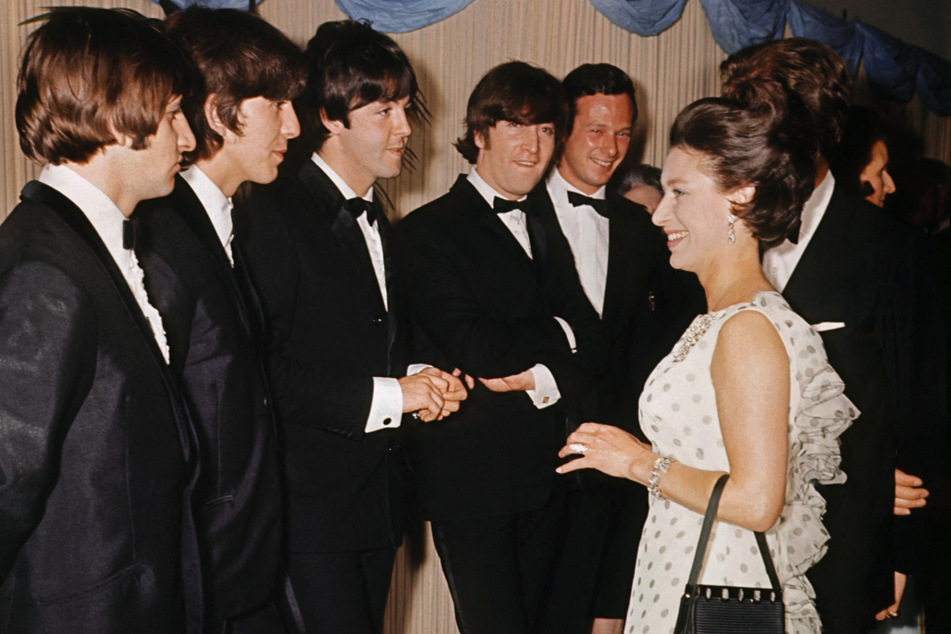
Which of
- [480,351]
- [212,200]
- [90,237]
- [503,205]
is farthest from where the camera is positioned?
[503,205]

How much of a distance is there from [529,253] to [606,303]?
0.38 meters

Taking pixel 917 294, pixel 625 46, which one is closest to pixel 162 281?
pixel 917 294

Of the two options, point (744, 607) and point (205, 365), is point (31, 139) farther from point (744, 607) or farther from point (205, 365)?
point (744, 607)

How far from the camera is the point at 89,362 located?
4.66 feet

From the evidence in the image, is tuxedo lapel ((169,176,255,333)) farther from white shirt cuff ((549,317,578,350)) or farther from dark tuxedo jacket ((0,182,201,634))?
white shirt cuff ((549,317,578,350))

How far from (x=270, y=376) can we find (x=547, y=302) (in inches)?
42.8

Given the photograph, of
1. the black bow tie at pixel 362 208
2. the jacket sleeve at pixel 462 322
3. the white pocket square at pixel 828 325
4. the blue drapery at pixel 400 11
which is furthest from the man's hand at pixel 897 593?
the blue drapery at pixel 400 11

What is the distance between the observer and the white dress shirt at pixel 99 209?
1533mm

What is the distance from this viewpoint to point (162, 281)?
1.76m

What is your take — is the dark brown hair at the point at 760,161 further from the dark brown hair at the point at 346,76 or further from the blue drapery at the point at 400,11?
the blue drapery at the point at 400,11

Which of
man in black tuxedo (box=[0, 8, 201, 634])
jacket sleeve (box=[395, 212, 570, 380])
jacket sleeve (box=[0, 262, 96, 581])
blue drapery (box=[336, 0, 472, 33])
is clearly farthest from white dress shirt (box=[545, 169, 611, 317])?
jacket sleeve (box=[0, 262, 96, 581])

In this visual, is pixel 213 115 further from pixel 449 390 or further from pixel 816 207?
pixel 816 207

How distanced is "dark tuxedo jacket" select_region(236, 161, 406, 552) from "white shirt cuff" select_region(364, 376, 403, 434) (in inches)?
1.1

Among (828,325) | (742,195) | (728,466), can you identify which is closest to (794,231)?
(742,195)
